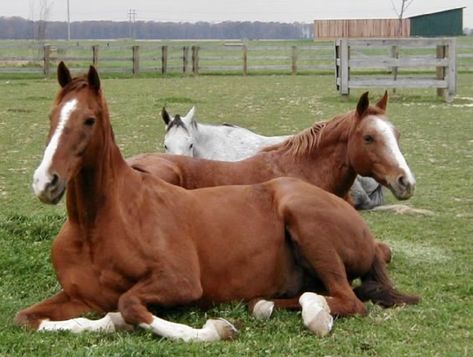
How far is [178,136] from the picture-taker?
8844 mm

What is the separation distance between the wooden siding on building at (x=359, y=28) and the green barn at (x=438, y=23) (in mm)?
743

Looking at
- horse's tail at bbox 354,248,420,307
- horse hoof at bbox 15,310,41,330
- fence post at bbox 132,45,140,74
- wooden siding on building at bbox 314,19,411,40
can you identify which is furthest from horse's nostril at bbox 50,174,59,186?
wooden siding on building at bbox 314,19,411,40

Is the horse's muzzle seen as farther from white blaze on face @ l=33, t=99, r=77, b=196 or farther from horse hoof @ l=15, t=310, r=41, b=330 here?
horse hoof @ l=15, t=310, r=41, b=330

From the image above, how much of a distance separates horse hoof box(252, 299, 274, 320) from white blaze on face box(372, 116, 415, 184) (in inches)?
62.2

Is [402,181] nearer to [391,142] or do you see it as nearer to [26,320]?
[391,142]

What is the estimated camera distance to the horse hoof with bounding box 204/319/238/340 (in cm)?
432

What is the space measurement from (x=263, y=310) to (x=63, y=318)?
111cm

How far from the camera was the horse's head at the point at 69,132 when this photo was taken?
395 centimetres

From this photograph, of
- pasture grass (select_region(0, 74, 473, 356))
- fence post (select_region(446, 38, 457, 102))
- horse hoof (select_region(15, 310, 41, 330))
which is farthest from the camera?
fence post (select_region(446, 38, 457, 102))

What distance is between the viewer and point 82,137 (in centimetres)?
423

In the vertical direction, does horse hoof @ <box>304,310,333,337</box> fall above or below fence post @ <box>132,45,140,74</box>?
below

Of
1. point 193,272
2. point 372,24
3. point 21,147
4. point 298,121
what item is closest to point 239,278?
point 193,272

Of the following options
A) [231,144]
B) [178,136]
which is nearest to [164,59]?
[231,144]

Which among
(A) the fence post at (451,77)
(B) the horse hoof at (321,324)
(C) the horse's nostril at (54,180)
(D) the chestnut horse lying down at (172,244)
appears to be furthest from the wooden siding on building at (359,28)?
(C) the horse's nostril at (54,180)
